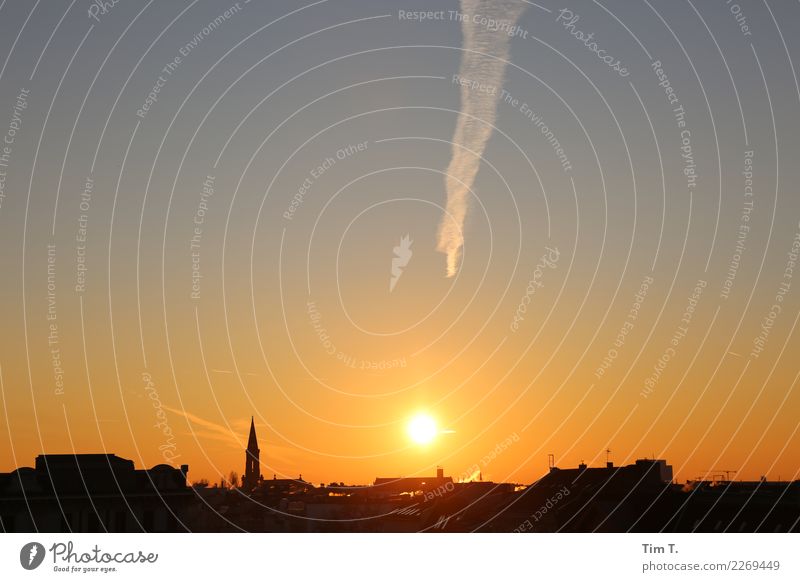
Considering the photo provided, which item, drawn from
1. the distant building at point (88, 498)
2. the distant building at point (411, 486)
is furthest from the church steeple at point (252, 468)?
the distant building at point (88, 498)

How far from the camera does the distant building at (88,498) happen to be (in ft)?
160

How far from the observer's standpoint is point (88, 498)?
49.9 m

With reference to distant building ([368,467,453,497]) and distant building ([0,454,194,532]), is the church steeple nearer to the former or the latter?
distant building ([368,467,453,497])

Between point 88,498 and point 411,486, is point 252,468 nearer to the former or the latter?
point 411,486

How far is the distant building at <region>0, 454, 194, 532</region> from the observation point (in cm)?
4862

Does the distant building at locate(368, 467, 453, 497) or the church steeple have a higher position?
the church steeple

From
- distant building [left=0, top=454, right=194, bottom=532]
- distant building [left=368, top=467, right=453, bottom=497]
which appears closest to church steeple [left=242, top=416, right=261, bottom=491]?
distant building [left=368, top=467, right=453, bottom=497]

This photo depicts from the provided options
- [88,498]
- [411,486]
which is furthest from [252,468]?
[88,498]

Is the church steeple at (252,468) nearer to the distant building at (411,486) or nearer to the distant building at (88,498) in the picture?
the distant building at (411,486)

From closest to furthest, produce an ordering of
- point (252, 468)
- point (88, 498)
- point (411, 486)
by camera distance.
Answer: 1. point (88, 498)
2. point (411, 486)
3. point (252, 468)

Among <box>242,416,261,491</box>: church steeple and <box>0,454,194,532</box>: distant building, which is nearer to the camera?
<box>0,454,194,532</box>: distant building
